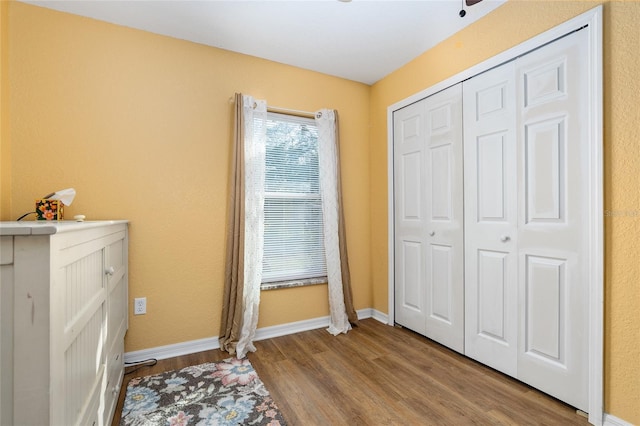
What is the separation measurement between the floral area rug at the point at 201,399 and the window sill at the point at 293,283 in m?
0.70

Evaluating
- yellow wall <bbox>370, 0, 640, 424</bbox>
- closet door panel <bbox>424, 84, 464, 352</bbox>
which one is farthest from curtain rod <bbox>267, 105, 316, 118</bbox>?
yellow wall <bbox>370, 0, 640, 424</bbox>

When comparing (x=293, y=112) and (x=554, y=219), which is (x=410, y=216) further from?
(x=293, y=112)

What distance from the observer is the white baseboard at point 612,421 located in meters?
1.46

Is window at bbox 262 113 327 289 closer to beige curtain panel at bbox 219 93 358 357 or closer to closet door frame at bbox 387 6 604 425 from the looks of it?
beige curtain panel at bbox 219 93 358 357

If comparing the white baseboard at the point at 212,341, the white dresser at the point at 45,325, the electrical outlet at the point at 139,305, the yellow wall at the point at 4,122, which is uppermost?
the yellow wall at the point at 4,122

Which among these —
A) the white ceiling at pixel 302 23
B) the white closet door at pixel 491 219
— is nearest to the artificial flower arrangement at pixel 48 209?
the white ceiling at pixel 302 23

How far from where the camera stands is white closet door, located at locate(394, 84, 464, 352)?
91.7 inches

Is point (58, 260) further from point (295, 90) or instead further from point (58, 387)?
point (295, 90)

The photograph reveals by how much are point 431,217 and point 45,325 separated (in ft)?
8.00

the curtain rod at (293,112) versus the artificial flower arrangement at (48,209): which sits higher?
the curtain rod at (293,112)

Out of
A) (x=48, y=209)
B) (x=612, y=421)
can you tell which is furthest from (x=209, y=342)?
(x=612, y=421)

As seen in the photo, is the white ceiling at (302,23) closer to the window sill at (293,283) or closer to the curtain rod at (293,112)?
the curtain rod at (293,112)

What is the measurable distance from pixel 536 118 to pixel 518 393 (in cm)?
165

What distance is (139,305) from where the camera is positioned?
222cm
